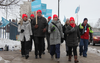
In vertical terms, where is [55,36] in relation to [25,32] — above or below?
below

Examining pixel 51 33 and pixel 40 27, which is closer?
pixel 51 33

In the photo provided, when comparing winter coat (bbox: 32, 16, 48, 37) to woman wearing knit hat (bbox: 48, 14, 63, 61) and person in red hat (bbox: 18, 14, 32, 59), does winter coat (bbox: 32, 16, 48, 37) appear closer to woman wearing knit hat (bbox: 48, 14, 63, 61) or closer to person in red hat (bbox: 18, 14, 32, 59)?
person in red hat (bbox: 18, 14, 32, 59)

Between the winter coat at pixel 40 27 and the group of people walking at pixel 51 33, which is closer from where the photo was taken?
the group of people walking at pixel 51 33

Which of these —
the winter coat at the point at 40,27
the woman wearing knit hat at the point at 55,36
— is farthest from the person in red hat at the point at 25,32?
the woman wearing knit hat at the point at 55,36

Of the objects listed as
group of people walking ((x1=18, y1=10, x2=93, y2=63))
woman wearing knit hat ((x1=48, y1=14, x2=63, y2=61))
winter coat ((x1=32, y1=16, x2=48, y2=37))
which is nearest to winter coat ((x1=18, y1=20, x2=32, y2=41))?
group of people walking ((x1=18, y1=10, x2=93, y2=63))

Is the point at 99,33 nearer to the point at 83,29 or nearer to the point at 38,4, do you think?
the point at 83,29

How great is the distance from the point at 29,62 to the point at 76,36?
7.48 feet

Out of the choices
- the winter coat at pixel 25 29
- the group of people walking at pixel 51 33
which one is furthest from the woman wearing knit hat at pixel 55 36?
the winter coat at pixel 25 29

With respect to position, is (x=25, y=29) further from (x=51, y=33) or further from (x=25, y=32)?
(x=51, y=33)

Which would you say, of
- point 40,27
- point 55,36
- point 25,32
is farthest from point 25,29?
point 55,36

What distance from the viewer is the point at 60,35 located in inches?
227

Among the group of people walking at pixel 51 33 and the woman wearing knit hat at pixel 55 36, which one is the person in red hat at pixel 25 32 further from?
the woman wearing knit hat at pixel 55 36

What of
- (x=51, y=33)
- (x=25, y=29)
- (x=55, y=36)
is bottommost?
(x=55, y=36)

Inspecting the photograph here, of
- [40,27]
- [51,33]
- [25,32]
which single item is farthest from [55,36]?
[25,32]
